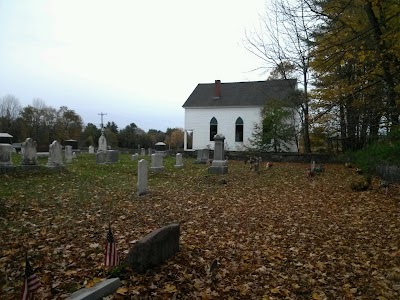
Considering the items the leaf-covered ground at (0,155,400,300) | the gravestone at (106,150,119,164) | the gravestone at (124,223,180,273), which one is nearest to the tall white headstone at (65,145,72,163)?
the gravestone at (106,150,119,164)

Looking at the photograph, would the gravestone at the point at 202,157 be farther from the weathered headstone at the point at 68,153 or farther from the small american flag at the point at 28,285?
the small american flag at the point at 28,285

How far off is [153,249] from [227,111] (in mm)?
36626

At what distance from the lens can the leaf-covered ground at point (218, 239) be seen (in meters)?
4.22

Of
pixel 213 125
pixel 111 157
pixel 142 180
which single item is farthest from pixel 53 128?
pixel 142 180

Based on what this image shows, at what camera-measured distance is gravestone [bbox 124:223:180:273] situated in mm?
4352

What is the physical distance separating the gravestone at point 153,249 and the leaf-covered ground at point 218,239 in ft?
0.41

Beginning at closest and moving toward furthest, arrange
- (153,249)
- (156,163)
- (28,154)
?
(153,249), (28,154), (156,163)

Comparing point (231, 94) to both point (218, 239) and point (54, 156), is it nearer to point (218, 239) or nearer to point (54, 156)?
point (54, 156)

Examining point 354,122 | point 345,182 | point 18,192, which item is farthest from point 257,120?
point 18,192

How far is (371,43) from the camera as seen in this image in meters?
11.4

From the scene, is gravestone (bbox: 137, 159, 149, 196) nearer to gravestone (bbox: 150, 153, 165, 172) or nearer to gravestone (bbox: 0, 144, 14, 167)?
gravestone (bbox: 150, 153, 165, 172)

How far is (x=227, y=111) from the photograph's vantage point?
4034 centimetres

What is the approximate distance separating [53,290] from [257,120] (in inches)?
1435

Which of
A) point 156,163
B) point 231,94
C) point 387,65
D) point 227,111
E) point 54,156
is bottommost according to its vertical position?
point 156,163
